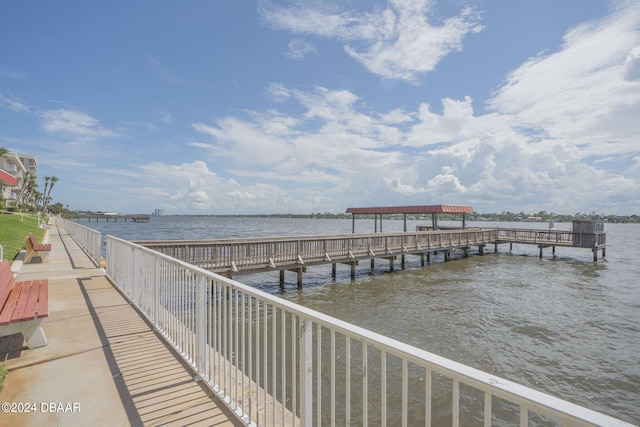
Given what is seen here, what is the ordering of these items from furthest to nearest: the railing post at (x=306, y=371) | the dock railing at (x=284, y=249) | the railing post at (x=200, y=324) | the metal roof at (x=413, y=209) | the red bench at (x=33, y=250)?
the metal roof at (x=413, y=209), the dock railing at (x=284, y=249), the red bench at (x=33, y=250), the railing post at (x=200, y=324), the railing post at (x=306, y=371)

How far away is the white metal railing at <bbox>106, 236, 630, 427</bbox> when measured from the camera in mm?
1450

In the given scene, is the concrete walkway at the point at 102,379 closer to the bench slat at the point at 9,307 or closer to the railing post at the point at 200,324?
the railing post at the point at 200,324

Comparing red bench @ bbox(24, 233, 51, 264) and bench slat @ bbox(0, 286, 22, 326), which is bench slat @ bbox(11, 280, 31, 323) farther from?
red bench @ bbox(24, 233, 51, 264)

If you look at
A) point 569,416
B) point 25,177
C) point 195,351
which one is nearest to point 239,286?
point 195,351

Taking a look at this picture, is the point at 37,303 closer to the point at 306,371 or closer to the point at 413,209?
the point at 306,371

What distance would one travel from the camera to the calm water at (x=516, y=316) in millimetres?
6988

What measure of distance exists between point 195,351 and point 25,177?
87699 mm

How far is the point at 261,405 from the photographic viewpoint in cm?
316

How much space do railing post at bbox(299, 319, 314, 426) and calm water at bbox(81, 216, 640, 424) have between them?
630 cm

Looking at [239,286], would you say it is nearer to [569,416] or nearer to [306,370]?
[306,370]

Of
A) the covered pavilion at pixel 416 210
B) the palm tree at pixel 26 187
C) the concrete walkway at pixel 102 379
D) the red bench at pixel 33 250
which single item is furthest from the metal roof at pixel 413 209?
the palm tree at pixel 26 187

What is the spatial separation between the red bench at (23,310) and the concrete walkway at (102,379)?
0.70 feet

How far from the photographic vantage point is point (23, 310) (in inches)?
158

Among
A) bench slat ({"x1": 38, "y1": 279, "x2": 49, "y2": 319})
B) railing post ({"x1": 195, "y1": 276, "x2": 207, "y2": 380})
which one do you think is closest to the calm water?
railing post ({"x1": 195, "y1": 276, "x2": 207, "y2": 380})
